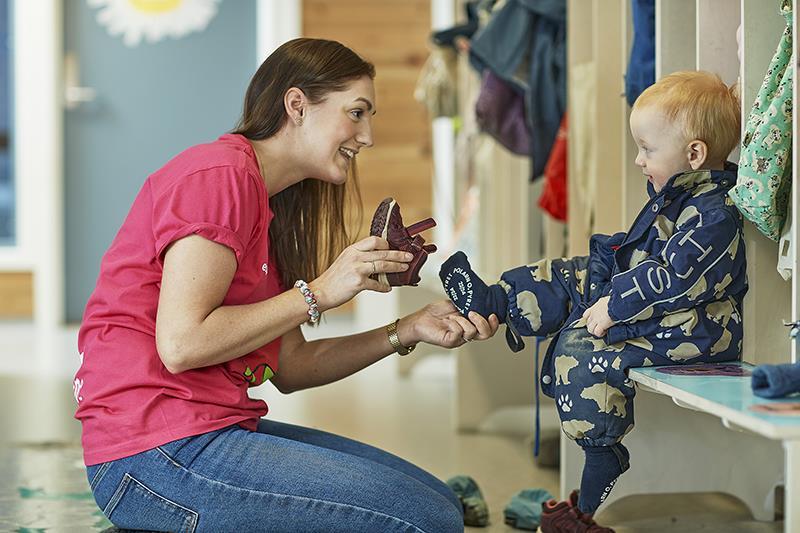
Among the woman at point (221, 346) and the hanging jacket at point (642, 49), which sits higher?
the hanging jacket at point (642, 49)

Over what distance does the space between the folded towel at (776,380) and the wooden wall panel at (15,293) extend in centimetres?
535

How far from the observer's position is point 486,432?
3137mm

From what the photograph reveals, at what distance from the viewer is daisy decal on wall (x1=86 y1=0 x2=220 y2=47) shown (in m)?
6.12

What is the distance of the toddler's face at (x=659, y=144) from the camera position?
5.56 ft

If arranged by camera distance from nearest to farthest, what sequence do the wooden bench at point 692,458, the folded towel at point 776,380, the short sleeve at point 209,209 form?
1. the folded towel at point 776,380
2. the short sleeve at point 209,209
3. the wooden bench at point 692,458

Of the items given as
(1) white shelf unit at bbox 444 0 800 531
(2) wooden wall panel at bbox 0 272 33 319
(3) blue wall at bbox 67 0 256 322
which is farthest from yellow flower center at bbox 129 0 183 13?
(1) white shelf unit at bbox 444 0 800 531

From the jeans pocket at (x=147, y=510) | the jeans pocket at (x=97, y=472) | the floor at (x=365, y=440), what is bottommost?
the floor at (x=365, y=440)

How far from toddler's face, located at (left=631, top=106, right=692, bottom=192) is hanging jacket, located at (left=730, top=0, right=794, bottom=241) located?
0.12 metres

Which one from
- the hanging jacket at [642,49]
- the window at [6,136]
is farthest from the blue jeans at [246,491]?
the window at [6,136]

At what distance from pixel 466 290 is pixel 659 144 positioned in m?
0.38

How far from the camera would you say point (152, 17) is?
616 centimetres

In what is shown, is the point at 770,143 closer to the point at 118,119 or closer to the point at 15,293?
the point at 118,119

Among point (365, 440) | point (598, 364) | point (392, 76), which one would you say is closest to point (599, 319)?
point (598, 364)

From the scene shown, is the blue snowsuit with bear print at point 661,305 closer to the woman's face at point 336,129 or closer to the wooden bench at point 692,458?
the wooden bench at point 692,458
